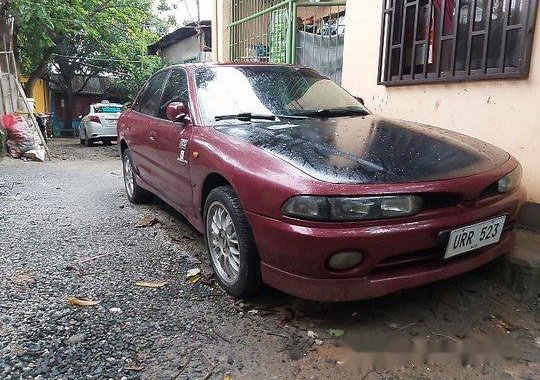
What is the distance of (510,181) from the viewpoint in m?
2.51

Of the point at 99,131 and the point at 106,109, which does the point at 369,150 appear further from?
the point at 106,109

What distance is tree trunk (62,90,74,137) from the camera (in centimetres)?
2548

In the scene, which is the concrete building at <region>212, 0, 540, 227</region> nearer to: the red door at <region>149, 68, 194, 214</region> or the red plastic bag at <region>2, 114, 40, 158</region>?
the red door at <region>149, 68, 194, 214</region>

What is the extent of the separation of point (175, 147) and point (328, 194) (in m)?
1.67

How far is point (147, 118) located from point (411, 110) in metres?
2.60

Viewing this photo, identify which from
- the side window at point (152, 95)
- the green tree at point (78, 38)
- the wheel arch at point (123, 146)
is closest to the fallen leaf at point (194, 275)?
the side window at point (152, 95)

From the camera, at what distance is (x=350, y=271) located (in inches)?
82.1

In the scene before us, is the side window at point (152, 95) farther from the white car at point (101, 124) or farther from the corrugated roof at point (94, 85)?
the corrugated roof at point (94, 85)

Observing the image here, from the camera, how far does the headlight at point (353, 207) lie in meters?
2.01

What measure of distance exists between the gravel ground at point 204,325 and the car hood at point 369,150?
837 mm

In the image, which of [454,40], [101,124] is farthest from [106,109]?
[454,40]

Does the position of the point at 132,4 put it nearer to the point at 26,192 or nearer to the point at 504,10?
A: the point at 26,192

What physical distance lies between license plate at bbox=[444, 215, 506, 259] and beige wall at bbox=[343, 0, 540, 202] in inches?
49.4

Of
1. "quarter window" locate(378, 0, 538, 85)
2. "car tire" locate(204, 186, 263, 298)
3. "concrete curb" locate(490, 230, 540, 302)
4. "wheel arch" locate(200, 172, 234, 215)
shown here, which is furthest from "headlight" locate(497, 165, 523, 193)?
"wheel arch" locate(200, 172, 234, 215)
